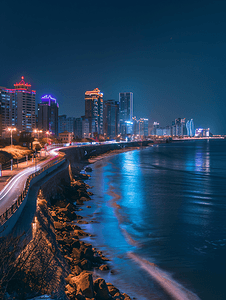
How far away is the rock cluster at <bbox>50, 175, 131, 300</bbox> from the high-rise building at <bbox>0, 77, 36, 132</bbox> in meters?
158

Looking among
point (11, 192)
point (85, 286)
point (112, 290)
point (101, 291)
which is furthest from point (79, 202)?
point (85, 286)

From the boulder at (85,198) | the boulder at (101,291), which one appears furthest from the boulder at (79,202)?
the boulder at (101,291)

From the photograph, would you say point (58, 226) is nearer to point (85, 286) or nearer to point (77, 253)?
point (77, 253)

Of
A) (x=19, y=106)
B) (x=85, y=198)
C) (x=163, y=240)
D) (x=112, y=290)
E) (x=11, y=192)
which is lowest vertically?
(x=163, y=240)

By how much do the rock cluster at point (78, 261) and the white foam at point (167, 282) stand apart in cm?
239

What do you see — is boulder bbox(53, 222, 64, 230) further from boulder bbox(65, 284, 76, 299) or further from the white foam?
boulder bbox(65, 284, 76, 299)

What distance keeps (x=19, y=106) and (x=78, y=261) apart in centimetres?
17512

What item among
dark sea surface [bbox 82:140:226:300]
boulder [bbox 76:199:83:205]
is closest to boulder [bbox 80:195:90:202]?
dark sea surface [bbox 82:140:226:300]

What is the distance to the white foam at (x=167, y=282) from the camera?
1263cm

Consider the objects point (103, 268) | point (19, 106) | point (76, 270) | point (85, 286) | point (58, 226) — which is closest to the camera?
point (85, 286)

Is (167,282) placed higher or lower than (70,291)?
lower

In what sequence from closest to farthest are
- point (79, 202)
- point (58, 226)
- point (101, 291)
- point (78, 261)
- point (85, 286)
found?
point (85, 286) → point (101, 291) → point (78, 261) → point (58, 226) → point (79, 202)

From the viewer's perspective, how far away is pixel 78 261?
13.8m

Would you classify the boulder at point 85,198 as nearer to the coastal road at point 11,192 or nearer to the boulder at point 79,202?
the boulder at point 79,202
